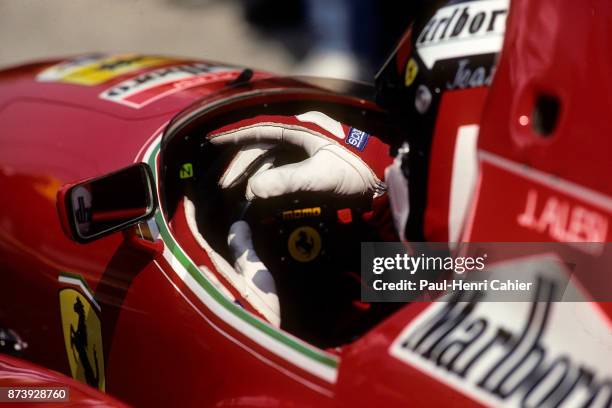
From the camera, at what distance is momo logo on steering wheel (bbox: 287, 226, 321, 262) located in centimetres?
251

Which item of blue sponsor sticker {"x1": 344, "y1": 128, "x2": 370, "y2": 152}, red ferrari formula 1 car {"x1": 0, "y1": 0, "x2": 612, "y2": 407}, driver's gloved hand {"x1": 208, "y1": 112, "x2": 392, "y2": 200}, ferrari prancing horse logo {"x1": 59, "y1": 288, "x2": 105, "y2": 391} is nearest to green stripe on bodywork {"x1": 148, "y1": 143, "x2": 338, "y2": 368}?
red ferrari formula 1 car {"x1": 0, "y1": 0, "x2": 612, "y2": 407}

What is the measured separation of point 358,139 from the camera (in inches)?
89.3

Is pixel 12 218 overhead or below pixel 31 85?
below

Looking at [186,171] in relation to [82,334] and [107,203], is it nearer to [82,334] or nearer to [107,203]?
[107,203]

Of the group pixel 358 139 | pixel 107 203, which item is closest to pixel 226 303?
pixel 107 203

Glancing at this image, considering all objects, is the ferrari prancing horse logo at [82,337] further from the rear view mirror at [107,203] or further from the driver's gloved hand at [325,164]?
the driver's gloved hand at [325,164]

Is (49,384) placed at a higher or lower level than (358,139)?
lower

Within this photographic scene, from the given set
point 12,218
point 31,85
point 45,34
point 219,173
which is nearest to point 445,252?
point 219,173

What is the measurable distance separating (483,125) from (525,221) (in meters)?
0.21

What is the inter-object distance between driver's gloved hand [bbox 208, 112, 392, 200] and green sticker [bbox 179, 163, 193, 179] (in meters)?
0.25

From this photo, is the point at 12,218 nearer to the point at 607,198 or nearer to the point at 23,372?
the point at 23,372

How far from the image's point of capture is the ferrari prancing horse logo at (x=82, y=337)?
2.44 m

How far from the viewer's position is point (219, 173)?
2.53 metres

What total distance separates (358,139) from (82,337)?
37.7 inches
